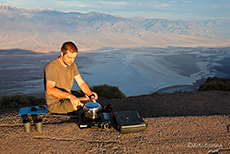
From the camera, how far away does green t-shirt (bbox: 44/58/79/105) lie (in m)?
3.57

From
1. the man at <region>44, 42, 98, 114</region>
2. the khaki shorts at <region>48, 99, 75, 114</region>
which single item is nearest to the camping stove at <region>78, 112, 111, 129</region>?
the man at <region>44, 42, 98, 114</region>

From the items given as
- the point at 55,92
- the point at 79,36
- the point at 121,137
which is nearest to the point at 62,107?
the point at 55,92

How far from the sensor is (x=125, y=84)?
2417cm

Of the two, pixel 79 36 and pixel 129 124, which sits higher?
pixel 129 124

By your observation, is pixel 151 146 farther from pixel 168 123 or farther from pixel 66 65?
pixel 66 65

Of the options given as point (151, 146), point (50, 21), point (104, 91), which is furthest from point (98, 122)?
point (50, 21)

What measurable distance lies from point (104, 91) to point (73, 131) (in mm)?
7191

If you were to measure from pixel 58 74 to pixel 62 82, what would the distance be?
0.19 m

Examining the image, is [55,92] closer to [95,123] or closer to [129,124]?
[95,123]

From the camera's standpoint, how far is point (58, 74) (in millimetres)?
3750

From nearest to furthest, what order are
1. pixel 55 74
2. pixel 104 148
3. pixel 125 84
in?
pixel 104 148 → pixel 55 74 → pixel 125 84

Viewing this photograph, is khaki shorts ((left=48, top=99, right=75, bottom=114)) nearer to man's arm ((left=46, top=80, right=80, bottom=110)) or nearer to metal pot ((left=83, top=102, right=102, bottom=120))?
man's arm ((left=46, top=80, right=80, bottom=110))

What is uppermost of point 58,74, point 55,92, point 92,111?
point 58,74

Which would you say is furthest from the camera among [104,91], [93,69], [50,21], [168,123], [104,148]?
[50,21]
